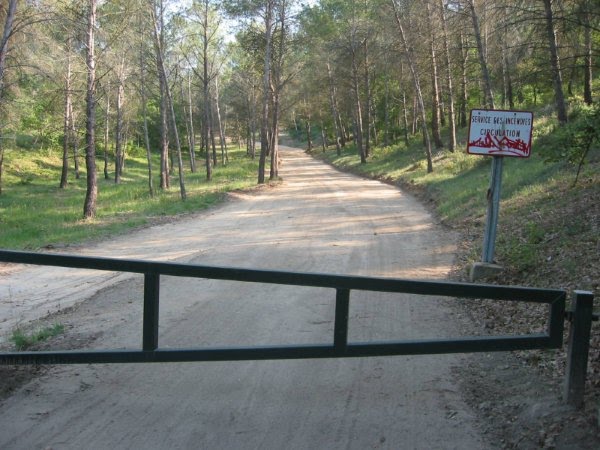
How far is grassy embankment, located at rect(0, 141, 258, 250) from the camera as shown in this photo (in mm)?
16656

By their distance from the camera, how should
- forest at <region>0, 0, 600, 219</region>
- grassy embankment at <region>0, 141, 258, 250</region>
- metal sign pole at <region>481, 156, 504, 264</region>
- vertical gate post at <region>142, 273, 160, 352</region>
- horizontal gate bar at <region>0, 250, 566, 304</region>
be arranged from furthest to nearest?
grassy embankment at <region>0, 141, 258, 250</region> < forest at <region>0, 0, 600, 219</region> < metal sign pole at <region>481, 156, 504, 264</region> < vertical gate post at <region>142, 273, 160, 352</region> < horizontal gate bar at <region>0, 250, 566, 304</region>

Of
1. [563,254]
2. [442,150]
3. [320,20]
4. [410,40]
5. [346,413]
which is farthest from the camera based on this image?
[320,20]

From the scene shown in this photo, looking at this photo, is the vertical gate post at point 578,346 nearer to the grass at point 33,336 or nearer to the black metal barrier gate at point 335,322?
the black metal barrier gate at point 335,322

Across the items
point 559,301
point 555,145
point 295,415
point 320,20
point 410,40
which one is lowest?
point 295,415

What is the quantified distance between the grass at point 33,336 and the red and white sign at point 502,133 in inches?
231

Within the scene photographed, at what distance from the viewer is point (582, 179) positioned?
41.0 feet

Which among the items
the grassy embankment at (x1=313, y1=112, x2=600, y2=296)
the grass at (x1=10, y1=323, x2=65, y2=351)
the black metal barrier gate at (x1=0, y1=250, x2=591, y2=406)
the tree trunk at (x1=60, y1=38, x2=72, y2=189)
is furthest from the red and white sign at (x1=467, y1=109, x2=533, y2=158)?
the tree trunk at (x1=60, y1=38, x2=72, y2=189)

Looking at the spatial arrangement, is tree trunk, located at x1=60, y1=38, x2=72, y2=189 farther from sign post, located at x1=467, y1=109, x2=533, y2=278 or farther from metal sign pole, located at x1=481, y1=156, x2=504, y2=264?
A: metal sign pole, located at x1=481, y1=156, x2=504, y2=264

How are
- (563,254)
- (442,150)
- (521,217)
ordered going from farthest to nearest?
1. (442,150)
2. (521,217)
3. (563,254)

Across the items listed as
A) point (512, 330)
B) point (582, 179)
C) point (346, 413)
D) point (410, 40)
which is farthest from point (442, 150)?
point (346, 413)

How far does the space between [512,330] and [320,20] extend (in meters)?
37.1

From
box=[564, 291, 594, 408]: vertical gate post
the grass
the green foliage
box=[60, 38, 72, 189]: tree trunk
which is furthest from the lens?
box=[60, 38, 72, 189]: tree trunk

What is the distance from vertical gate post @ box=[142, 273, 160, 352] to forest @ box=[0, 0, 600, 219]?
627 cm

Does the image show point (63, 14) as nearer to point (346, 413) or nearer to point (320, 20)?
point (346, 413)
